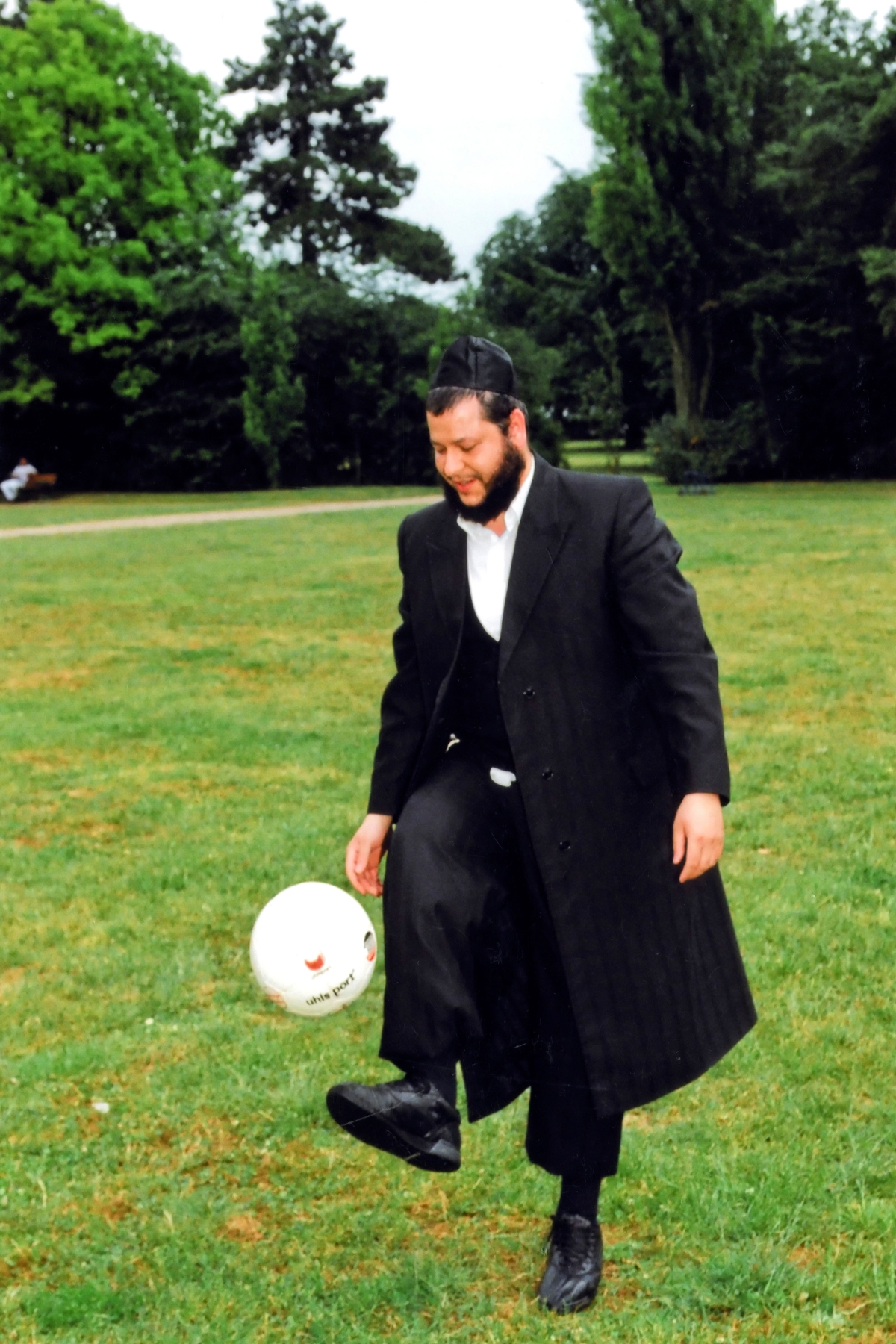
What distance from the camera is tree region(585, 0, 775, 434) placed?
3781cm

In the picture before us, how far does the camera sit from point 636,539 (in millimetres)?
3178

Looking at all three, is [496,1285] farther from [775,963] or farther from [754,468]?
[754,468]

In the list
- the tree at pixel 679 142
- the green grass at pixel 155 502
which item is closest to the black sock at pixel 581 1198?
the green grass at pixel 155 502

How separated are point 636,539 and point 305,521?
23.8 m

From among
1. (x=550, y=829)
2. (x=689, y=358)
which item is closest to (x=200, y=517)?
(x=689, y=358)

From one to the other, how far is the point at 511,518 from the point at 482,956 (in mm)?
1029

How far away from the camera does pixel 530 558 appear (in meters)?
3.22

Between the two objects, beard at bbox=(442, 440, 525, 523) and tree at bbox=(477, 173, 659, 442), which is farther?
tree at bbox=(477, 173, 659, 442)

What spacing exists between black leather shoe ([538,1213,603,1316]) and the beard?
168 cm

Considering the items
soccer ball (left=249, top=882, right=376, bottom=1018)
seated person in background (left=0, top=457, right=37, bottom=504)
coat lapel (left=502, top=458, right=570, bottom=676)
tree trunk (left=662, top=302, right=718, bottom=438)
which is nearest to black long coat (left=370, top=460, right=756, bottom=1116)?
coat lapel (left=502, top=458, right=570, bottom=676)

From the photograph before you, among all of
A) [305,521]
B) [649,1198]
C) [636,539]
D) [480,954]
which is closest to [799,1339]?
Result: [649,1198]

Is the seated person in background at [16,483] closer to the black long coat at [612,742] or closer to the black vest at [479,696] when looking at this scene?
the black vest at [479,696]

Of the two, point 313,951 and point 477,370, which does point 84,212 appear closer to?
point 313,951

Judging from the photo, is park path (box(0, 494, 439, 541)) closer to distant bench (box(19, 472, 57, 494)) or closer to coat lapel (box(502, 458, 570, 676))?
distant bench (box(19, 472, 57, 494))
